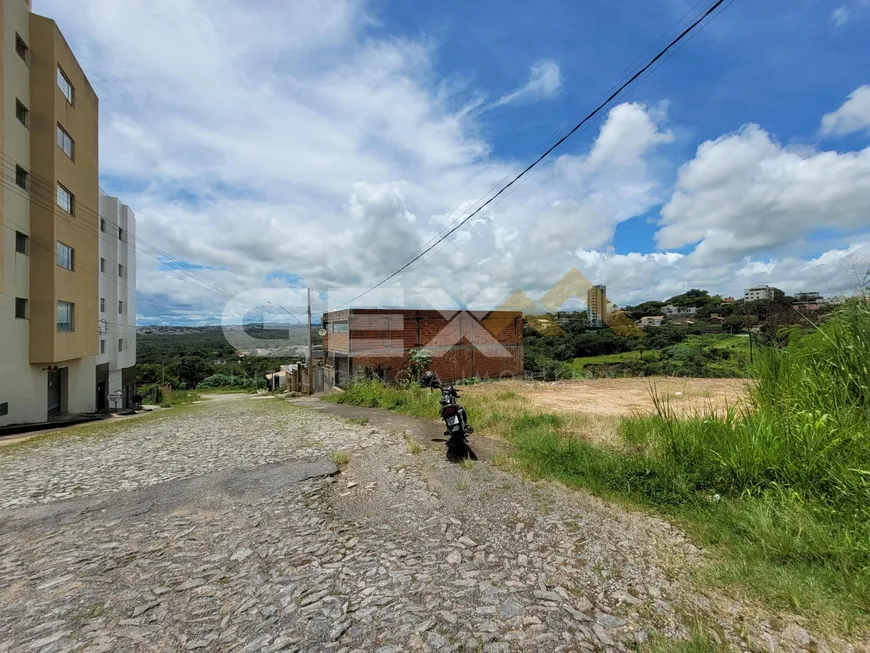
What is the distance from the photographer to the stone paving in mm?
1947

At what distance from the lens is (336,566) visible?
254 cm

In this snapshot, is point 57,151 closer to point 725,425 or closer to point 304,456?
point 304,456

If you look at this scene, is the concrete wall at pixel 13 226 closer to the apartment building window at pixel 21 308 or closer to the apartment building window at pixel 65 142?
the apartment building window at pixel 21 308

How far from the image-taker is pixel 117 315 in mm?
26125

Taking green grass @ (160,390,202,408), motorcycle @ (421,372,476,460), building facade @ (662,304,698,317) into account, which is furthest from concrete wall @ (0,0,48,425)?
building facade @ (662,304,698,317)

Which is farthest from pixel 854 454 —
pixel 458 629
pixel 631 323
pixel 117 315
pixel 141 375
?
pixel 141 375

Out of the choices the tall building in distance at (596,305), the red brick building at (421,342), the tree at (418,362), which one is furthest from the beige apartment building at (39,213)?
the tall building in distance at (596,305)

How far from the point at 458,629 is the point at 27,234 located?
1822 cm

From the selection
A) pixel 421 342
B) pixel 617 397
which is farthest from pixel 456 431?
A: pixel 421 342

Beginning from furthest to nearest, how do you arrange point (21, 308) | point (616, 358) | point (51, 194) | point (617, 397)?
1. point (616, 358)
2. point (51, 194)
3. point (21, 308)
4. point (617, 397)

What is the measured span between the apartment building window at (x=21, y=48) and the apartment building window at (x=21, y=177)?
12.5 ft

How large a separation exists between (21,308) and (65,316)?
1658 mm

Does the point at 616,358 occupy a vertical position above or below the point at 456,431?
below

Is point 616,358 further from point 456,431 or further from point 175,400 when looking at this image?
point 175,400
